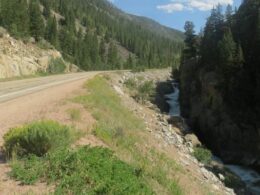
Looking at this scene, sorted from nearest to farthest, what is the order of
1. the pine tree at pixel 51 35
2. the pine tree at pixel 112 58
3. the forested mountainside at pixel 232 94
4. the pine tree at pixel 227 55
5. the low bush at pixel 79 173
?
1. the low bush at pixel 79 173
2. the forested mountainside at pixel 232 94
3. the pine tree at pixel 227 55
4. the pine tree at pixel 51 35
5. the pine tree at pixel 112 58

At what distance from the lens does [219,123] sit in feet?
153

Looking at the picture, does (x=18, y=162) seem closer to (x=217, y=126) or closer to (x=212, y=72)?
(x=217, y=126)

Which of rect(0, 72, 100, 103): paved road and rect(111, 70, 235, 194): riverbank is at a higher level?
rect(0, 72, 100, 103): paved road

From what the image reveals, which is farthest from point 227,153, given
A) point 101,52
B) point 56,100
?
point 101,52

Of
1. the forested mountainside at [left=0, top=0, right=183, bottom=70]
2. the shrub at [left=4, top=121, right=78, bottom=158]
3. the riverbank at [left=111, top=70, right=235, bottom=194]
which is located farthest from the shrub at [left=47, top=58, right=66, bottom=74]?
the shrub at [left=4, top=121, right=78, bottom=158]

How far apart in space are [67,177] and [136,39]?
7546 inches

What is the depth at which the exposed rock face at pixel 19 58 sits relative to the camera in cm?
4716

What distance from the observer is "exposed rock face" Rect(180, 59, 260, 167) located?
4078 centimetres

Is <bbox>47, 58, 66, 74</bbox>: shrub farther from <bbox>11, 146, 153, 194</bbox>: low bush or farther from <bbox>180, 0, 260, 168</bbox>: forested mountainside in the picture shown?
<bbox>11, 146, 153, 194</bbox>: low bush

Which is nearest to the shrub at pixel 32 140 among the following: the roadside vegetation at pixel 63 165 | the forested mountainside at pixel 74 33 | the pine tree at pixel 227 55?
the roadside vegetation at pixel 63 165

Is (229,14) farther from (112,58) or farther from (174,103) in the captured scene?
(112,58)

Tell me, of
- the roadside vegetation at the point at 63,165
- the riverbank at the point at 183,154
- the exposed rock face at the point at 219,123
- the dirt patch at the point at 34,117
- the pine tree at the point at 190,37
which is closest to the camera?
the dirt patch at the point at 34,117

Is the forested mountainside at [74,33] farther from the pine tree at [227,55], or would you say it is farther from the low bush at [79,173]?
the low bush at [79,173]

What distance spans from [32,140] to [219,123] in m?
38.8
